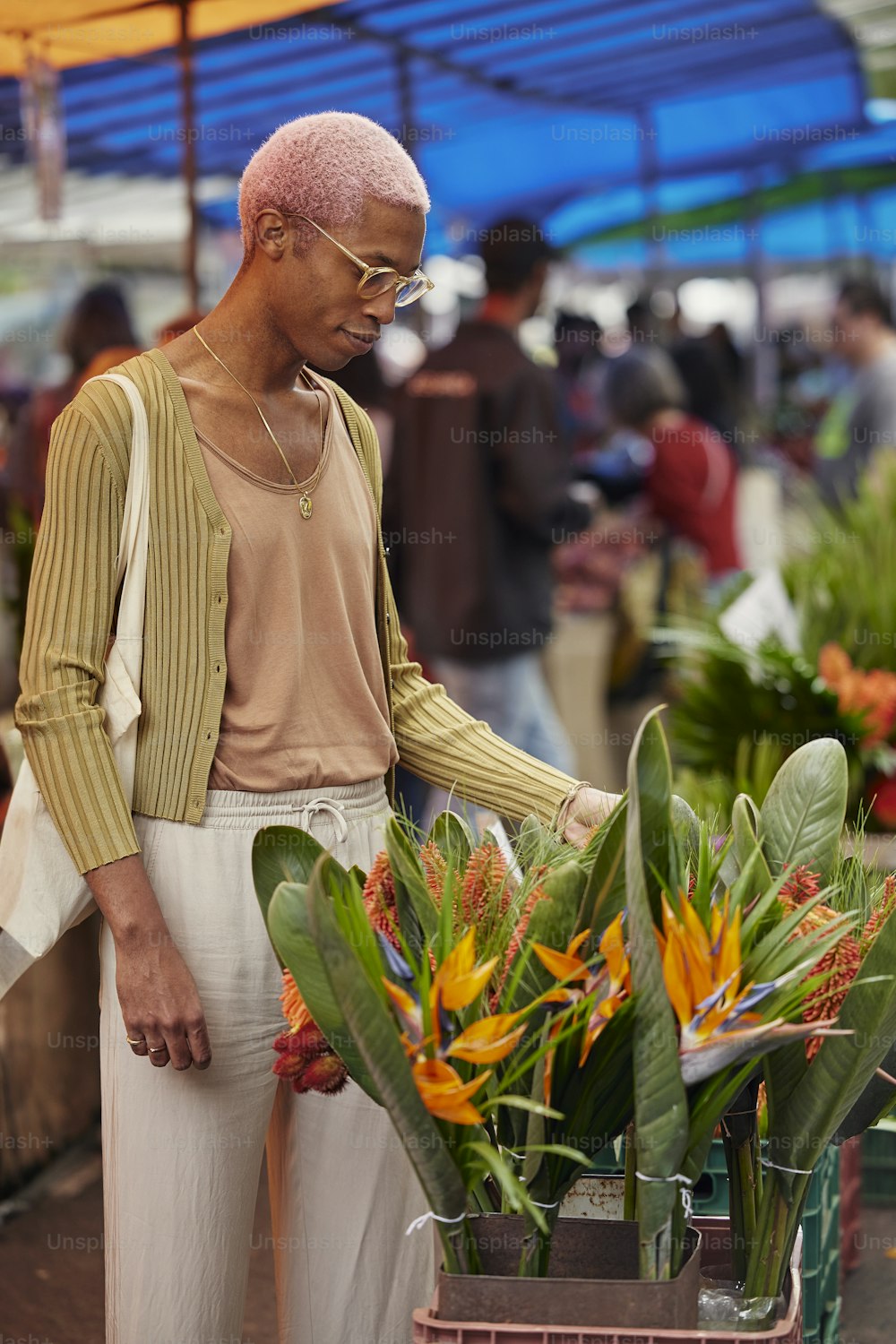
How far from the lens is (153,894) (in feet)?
5.45

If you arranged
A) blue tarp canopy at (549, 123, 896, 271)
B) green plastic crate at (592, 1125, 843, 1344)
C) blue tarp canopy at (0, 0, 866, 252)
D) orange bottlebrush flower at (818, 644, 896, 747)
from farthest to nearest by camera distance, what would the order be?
1. blue tarp canopy at (549, 123, 896, 271)
2. blue tarp canopy at (0, 0, 866, 252)
3. orange bottlebrush flower at (818, 644, 896, 747)
4. green plastic crate at (592, 1125, 843, 1344)

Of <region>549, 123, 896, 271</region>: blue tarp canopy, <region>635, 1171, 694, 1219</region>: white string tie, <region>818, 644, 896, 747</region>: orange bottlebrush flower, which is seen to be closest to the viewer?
<region>635, 1171, 694, 1219</region>: white string tie

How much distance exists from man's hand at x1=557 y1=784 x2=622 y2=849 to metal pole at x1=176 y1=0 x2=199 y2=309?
302cm

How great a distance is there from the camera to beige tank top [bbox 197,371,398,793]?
172 centimetres

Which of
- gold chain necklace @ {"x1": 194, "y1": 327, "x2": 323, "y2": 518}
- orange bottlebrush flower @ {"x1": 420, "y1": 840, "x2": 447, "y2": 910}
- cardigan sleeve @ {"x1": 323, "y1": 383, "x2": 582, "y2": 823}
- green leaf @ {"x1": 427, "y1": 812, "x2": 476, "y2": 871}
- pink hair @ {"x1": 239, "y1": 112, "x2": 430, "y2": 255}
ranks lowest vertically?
orange bottlebrush flower @ {"x1": 420, "y1": 840, "x2": 447, "y2": 910}

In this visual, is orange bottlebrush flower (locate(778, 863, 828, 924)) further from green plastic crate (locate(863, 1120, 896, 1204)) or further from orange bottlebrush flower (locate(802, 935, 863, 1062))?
green plastic crate (locate(863, 1120, 896, 1204))

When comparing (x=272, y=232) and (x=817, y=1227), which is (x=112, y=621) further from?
(x=817, y=1227)

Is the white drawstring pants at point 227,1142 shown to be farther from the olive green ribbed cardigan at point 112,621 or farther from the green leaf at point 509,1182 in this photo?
the green leaf at point 509,1182

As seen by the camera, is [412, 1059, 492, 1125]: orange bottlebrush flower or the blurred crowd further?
the blurred crowd

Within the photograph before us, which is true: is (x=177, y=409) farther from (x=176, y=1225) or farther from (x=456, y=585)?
(x=456, y=585)

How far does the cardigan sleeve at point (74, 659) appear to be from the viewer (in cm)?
163

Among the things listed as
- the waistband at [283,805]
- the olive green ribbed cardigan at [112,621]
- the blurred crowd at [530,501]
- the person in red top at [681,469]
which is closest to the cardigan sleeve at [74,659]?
the olive green ribbed cardigan at [112,621]

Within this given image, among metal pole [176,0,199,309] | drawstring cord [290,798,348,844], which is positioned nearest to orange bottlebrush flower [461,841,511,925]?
drawstring cord [290,798,348,844]

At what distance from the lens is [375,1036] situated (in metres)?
1.22
